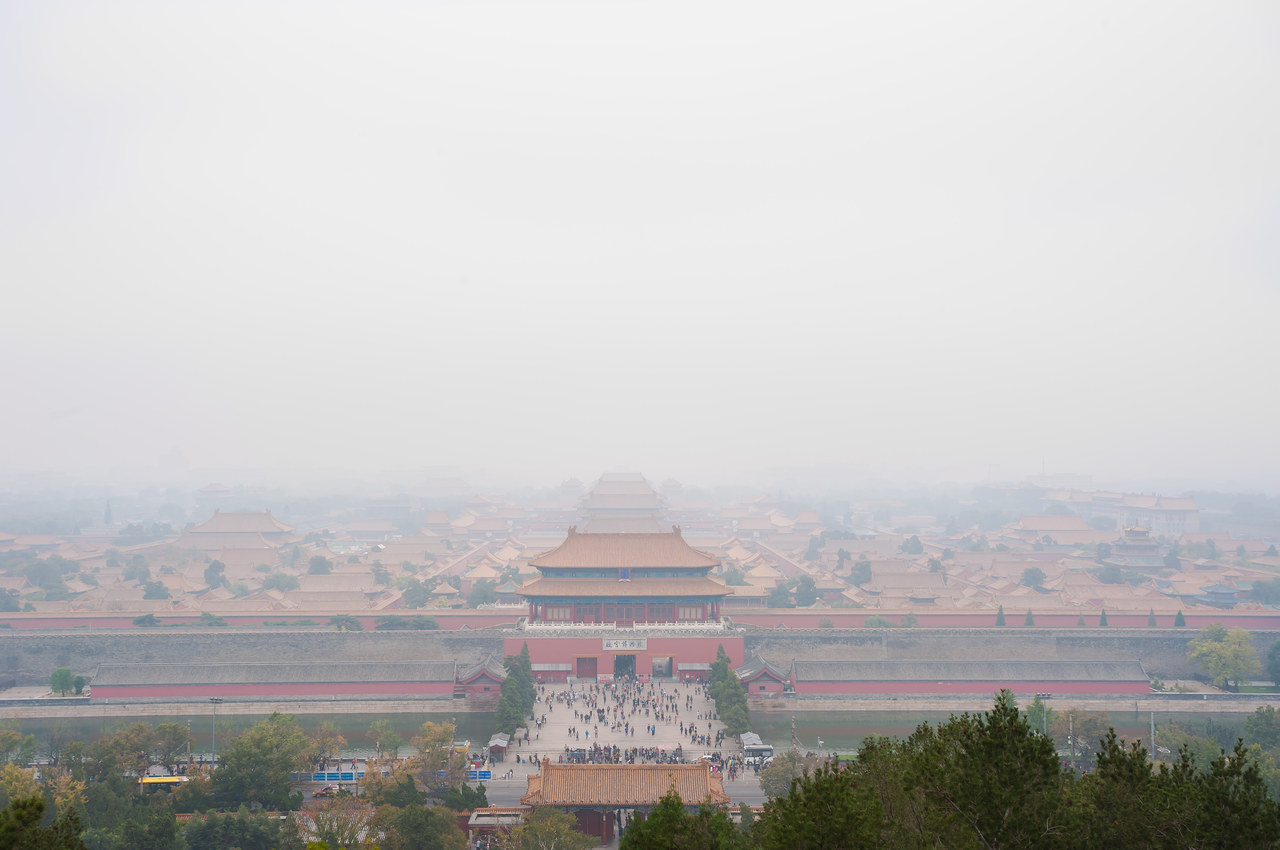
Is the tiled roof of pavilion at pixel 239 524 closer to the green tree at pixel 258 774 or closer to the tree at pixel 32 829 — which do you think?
the green tree at pixel 258 774

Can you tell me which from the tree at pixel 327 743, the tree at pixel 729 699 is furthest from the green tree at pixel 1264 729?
the tree at pixel 327 743

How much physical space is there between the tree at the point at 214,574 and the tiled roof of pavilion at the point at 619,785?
3968cm

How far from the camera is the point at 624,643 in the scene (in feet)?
106

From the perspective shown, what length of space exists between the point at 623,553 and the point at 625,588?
1582 mm

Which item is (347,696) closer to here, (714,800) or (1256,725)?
(714,800)

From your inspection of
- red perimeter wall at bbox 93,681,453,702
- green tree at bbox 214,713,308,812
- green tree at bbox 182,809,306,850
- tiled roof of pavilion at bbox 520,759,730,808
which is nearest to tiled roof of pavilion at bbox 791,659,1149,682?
red perimeter wall at bbox 93,681,453,702

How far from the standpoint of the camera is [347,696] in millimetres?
29734

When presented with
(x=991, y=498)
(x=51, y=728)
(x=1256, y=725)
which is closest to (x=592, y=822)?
(x=1256, y=725)

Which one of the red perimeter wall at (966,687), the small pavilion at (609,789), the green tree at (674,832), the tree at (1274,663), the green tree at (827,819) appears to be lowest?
the red perimeter wall at (966,687)

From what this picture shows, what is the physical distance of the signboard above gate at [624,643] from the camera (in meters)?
32.3

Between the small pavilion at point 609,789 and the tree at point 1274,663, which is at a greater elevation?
the small pavilion at point 609,789

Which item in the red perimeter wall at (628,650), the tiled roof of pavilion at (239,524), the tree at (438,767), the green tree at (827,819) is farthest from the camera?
the tiled roof of pavilion at (239,524)

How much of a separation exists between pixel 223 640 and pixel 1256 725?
1261 inches

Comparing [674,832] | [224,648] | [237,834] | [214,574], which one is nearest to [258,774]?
[237,834]
